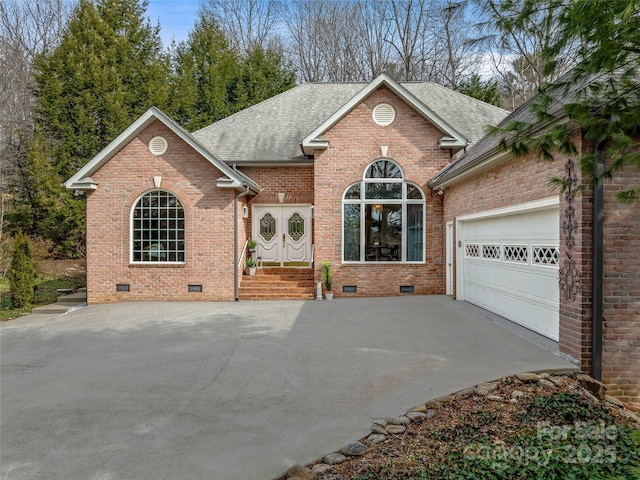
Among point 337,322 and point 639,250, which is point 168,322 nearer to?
point 337,322

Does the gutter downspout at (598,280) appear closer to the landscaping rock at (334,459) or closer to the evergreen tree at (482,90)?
the landscaping rock at (334,459)

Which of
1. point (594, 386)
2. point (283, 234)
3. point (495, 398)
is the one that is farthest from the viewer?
point (283, 234)

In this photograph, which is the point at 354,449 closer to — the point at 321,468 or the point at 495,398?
the point at 321,468

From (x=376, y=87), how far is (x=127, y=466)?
11.0 metres

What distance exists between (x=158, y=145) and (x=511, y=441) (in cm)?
1120

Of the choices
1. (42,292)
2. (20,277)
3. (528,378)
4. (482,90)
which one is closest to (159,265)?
(20,277)

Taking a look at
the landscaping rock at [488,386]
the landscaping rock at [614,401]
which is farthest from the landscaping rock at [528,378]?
the landscaping rock at [614,401]

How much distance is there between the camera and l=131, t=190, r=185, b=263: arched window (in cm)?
1169

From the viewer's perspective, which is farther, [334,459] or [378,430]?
[378,430]

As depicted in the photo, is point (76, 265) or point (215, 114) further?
point (215, 114)

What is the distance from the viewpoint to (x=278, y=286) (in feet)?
39.6

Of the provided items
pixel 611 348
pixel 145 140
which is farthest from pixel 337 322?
pixel 145 140

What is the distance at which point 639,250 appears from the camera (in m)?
5.21

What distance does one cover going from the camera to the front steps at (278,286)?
11.8m
